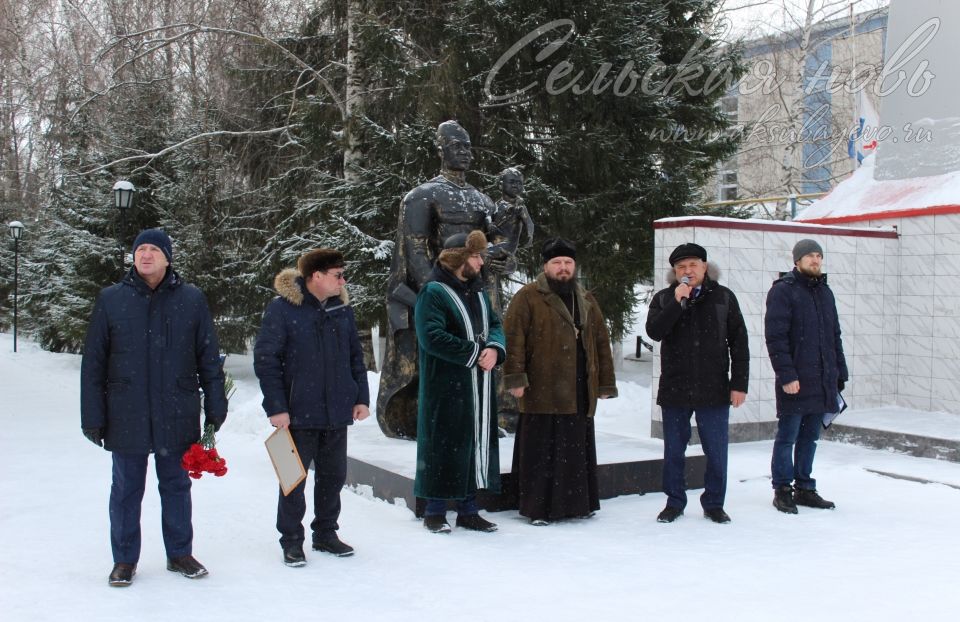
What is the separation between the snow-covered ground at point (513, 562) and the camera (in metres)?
3.95

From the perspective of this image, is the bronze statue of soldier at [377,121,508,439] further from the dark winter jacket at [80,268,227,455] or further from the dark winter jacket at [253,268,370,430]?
the dark winter jacket at [80,268,227,455]

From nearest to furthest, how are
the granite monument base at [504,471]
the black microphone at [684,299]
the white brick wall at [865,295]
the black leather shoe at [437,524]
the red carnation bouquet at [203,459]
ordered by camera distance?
1. the red carnation bouquet at [203,459]
2. the black leather shoe at [437,524]
3. the black microphone at [684,299]
4. the granite monument base at [504,471]
5. the white brick wall at [865,295]

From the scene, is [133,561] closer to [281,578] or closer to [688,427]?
[281,578]

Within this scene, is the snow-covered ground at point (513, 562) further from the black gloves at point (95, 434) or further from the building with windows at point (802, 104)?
the building with windows at point (802, 104)

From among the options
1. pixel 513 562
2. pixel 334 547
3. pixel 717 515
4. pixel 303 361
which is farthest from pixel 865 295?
pixel 303 361

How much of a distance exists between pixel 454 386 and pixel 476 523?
2.66ft

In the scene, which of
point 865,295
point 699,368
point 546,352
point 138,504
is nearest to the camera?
point 138,504

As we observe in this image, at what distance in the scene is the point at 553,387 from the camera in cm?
534

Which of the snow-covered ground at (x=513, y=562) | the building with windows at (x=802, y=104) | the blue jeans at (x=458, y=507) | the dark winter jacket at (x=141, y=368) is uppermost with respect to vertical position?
the building with windows at (x=802, y=104)

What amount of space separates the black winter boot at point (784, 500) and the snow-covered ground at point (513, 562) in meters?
0.08

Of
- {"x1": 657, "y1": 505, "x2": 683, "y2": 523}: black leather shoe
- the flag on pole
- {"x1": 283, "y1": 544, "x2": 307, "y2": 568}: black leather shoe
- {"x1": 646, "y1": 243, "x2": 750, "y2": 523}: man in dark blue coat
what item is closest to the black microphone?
{"x1": 646, "y1": 243, "x2": 750, "y2": 523}: man in dark blue coat

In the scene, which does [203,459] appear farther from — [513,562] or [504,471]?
[504,471]

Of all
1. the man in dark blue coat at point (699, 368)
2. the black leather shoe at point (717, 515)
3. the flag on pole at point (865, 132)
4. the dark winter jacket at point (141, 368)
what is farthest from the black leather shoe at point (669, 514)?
the flag on pole at point (865, 132)

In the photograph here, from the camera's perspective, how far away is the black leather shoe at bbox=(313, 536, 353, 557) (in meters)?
4.75
